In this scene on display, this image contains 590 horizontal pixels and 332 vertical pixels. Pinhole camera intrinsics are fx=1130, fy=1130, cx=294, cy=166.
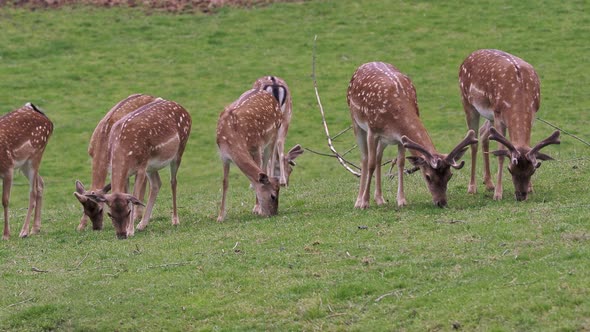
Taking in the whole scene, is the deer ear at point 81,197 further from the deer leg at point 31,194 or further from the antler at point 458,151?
the antler at point 458,151

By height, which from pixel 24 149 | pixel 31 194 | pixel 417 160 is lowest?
pixel 31 194

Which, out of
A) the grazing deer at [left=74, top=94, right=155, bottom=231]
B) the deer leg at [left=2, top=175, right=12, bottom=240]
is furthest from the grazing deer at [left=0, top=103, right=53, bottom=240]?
the grazing deer at [left=74, top=94, right=155, bottom=231]

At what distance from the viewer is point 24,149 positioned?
50.1ft

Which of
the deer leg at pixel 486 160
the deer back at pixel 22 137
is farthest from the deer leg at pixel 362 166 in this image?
the deer back at pixel 22 137

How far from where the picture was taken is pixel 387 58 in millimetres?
30281

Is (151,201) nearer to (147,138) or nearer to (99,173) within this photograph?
(99,173)

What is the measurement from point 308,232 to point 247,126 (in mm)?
2561

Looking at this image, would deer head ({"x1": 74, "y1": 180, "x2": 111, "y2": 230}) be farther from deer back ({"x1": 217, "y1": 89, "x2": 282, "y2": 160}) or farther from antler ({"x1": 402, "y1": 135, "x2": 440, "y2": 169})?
antler ({"x1": 402, "y1": 135, "x2": 440, "y2": 169})

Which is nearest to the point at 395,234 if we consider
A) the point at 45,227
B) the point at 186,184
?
the point at 45,227

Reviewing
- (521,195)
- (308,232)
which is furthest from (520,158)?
(308,232)

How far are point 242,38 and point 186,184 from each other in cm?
1028

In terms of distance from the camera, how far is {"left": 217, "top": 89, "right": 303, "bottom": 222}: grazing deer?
47.5 ft

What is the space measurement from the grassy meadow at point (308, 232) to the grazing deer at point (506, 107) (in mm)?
443

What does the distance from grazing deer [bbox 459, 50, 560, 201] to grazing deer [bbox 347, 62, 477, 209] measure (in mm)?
552
